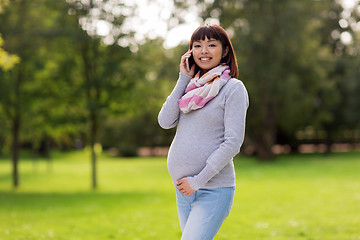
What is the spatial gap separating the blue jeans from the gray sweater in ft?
0.19

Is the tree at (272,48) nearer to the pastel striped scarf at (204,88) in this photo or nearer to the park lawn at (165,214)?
the park lawn at (165,214)

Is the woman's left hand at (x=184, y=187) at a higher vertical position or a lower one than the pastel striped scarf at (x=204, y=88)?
lower

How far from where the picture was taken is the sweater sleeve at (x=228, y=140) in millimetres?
2773

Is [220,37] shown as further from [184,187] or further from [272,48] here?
[272,48]

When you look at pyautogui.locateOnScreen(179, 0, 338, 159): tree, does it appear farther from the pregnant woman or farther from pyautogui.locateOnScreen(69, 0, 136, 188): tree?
the pregnant woman

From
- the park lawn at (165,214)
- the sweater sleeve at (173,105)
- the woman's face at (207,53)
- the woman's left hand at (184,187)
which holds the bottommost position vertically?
the park lawn at (165,214)

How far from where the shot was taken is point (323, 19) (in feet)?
138

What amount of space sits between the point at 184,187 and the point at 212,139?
1.20 feet

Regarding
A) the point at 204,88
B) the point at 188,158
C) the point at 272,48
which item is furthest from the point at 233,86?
the point at 272,48

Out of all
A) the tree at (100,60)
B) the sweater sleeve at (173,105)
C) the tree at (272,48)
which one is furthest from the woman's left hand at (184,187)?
the tree at (272,48)

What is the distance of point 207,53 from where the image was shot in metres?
3.01

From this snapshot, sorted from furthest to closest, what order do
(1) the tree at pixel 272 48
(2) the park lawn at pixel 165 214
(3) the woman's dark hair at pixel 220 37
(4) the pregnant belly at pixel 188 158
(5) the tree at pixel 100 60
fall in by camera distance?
(1) the tree at pixel 272 48 → (5) the tree at pixel 100 60 → (2) the park lawn at pixel 165 214 → (3) the woman's dark hair at pixel 220 37 → (4) the pregnant belly at pixel 188 158

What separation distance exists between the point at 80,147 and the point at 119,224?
60462 mm

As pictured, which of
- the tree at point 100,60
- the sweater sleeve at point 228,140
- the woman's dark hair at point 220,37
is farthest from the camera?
the tree at point 100,60
